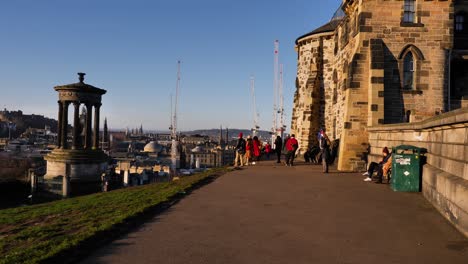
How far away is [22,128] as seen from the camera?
182000 mm

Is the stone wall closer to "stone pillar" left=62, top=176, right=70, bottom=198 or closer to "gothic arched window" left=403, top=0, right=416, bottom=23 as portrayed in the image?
"gothic arched window" left=403, top=0, right=416, bottom=23

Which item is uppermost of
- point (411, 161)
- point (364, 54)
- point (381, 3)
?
point (381, 3)

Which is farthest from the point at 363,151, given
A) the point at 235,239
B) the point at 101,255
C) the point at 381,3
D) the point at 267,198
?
the point at 101,255

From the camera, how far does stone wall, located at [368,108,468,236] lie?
6.67m

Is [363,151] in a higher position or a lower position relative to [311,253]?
higher

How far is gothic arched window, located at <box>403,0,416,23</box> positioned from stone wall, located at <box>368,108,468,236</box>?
23.8 feet

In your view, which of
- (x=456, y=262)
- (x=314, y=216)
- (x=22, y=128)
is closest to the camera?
(x=456, y=262)

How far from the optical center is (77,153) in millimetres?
33125

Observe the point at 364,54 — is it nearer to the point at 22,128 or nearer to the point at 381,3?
the point at 381,3

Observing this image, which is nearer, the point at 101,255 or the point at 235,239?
the point at 101,255

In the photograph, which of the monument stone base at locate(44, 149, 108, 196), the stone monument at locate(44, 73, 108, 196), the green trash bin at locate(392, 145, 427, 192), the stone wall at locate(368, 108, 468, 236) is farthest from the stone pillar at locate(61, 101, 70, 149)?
the green trash bin at locate(392, 145, 427, 192)

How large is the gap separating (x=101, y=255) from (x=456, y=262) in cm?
455

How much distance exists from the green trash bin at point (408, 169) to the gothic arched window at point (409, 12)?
27.8 ft

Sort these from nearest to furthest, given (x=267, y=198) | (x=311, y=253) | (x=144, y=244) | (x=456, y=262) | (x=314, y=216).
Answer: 1. (x=456, y=262)
2. (x=311, y=253)
3. (x=144, y=244)
4. (x=314, y=216)
5. (x=267, y=198)
